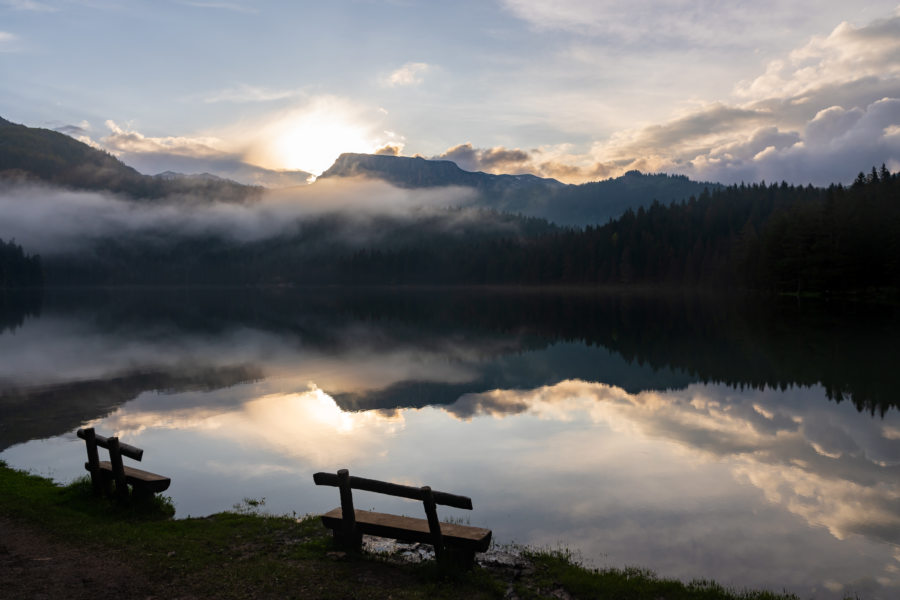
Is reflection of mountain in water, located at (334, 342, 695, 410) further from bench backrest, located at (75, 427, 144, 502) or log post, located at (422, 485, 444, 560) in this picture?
log post, located at (422, 485, 444, 560)

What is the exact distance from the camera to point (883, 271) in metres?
99.1

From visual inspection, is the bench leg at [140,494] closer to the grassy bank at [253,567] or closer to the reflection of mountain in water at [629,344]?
the grassy bank at [253,567]

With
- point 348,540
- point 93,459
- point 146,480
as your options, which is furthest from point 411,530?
point 93,459

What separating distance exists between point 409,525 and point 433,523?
101 centimetres

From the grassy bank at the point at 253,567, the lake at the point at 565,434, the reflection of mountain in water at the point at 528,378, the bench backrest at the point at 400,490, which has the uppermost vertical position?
the bench backrest at the point at 400,490

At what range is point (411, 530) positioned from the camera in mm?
13273

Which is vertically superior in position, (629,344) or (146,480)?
(146,480)

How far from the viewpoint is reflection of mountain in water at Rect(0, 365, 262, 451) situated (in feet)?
93.2

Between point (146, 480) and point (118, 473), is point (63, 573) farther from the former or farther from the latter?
point (118, 473)

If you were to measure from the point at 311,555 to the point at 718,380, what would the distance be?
3178 cm

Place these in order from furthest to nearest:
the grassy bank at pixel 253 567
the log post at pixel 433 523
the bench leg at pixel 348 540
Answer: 1. the bench leg at pixel 348 540
2. the log post at pixel 433 523
3. the grassy bank at pixel 253 567

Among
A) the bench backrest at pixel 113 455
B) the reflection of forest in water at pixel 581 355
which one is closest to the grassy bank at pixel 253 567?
the bench backrest at pixel 113 455

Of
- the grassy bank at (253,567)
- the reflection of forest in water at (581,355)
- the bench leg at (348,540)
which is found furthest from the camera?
the reflection of forest in water at (581,355)

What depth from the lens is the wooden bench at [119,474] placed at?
54.9 ft
